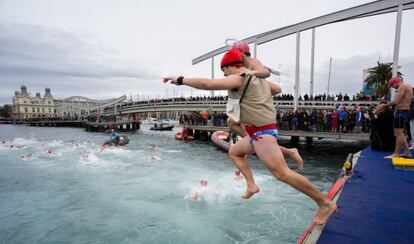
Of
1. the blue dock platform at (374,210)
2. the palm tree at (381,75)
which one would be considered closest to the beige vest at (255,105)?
the blue dock platform at (374,210)

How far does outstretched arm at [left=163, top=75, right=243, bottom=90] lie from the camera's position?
2533 millimetres

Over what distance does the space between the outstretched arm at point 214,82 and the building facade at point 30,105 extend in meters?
144

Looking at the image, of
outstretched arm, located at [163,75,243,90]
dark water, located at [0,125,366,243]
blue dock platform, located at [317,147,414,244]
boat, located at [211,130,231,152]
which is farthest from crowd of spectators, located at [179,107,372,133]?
outstretched arm, located at [163,75,243,90]

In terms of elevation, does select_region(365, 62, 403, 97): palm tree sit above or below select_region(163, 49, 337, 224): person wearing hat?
above

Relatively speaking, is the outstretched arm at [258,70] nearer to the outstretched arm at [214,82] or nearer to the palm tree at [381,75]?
the outstretched arm at [214,82]

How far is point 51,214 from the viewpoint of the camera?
24.9ft

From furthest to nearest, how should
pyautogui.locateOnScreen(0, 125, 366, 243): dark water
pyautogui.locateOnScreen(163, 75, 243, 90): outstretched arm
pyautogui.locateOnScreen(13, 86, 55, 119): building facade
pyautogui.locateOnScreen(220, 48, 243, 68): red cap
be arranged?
pyautogui.locateOnScreen(13, 86, 55, 119): building facade
pyautogui.locateOnScreen(0, 125, 366, 243): dark water
pyautogui.locateOnScreen(220, 48, 243, 68): red cap
pyautogui.locateOnScreen(163, 75, 243, 90): outstretched arm

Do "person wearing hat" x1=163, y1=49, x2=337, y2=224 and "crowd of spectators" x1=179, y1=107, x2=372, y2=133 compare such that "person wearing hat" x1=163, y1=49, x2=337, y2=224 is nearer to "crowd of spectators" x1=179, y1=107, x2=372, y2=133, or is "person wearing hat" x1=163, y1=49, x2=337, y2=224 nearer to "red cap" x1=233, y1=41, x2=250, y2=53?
"red cap" x1=233, y1=41, x2=250, y2=53

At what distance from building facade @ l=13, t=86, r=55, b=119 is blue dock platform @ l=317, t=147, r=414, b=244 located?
14403cm

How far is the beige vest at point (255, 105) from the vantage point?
2.75 metres

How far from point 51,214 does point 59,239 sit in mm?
1962

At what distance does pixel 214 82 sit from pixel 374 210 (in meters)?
2.82

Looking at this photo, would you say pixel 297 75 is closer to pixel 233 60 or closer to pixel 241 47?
pixel 241 47

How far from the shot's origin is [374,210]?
3379 millimetres
